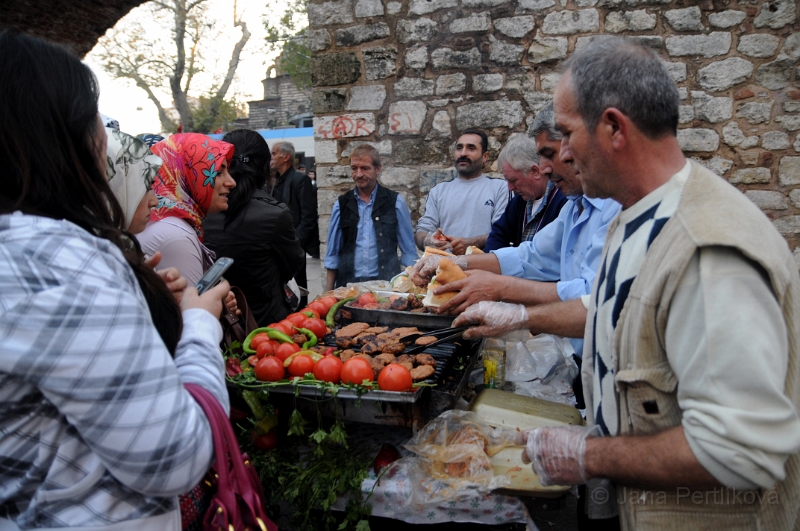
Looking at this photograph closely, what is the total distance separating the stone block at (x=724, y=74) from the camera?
5.44 metres

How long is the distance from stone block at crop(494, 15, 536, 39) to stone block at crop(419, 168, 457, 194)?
1.58 meters

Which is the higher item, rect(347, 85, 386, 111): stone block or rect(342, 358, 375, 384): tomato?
rect(347, 85, 386, 111): stone block

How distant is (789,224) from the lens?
5586mm

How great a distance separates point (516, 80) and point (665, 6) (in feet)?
5.31

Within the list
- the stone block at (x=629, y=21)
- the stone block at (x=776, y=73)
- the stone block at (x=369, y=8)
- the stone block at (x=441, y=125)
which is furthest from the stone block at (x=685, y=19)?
the stone block at (x=369, y=8)

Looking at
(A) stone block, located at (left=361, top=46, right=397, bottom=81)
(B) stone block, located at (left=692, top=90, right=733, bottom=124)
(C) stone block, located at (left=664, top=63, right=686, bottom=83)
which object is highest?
(A) stone block, located at (left=361, top=46, right=397, bottom=81)

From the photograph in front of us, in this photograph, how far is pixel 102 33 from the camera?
10828 mm

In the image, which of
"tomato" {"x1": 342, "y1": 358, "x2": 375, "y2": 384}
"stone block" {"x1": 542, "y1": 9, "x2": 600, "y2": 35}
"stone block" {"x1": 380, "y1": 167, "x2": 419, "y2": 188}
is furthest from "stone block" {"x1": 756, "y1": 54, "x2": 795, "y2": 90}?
Answer: "tomato" {"x1": 342, "y1": 358, "x2": 375, "y2": 384}

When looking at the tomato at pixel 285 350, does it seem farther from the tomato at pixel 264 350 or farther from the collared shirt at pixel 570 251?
the collared shirt at pixel 570 251

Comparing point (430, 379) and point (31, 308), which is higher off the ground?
point (31, 308)

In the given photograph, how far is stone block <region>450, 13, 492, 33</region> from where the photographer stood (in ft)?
19.3

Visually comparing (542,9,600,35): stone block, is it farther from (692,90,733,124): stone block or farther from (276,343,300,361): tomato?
(276,343,300,361): tomato

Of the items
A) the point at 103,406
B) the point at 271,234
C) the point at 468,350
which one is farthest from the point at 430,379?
the point at 271,234

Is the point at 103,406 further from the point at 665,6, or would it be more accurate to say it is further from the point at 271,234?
the point at 665,6
